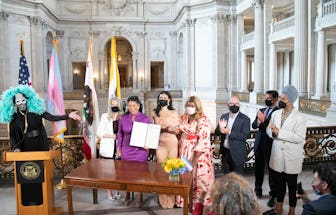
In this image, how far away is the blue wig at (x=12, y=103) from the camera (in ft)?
14.6

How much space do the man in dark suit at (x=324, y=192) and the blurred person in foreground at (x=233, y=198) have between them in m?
0.69

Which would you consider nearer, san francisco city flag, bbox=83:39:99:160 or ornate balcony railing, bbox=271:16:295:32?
san francisco city flag, bbox=83:39:99:160

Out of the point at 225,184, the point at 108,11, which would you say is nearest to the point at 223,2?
the point at 108,11

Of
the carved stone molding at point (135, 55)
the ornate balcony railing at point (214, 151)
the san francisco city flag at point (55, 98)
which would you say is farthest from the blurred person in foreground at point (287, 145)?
the carved stone molding at point (135, 55)

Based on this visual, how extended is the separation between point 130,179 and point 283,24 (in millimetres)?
15076

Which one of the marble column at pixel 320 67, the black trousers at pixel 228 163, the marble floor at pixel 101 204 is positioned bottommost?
the marble floor at pixel 101 204

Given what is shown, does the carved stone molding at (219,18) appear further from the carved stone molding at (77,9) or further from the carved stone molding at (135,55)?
the carved stone molding at (77,9)

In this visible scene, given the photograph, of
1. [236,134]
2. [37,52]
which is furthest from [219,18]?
[236,134]

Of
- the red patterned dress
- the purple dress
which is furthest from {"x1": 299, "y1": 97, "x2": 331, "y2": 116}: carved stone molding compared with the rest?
the purple dress

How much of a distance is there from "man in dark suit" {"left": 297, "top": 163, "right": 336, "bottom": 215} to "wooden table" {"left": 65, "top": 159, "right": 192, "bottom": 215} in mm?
1652

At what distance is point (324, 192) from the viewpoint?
263cm

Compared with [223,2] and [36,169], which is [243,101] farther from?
[36,169]

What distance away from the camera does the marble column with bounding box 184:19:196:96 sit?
24234 mm

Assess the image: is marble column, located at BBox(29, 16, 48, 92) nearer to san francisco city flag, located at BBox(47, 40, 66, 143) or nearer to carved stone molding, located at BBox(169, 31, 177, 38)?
carved stone molding, located at BBox(169, 31, 177, 38)
